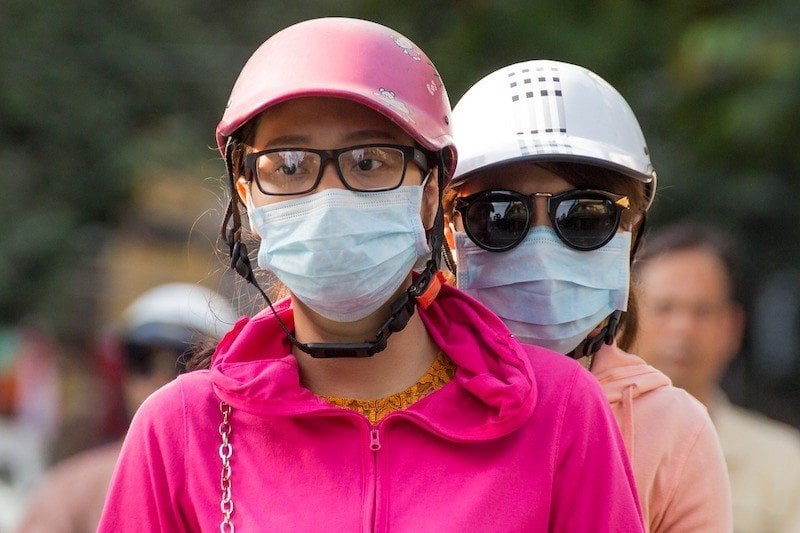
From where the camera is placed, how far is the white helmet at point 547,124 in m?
3.40

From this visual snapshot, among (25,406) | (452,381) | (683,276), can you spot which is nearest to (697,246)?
(683,276)

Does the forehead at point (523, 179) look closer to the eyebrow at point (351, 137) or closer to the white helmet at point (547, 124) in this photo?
the white helmet at point (547, 124)

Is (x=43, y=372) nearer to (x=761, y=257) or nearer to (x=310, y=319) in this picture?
(x=761, y=257)

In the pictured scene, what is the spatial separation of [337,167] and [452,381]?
0.52 meters

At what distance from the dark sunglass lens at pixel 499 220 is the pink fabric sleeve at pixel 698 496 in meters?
0.64

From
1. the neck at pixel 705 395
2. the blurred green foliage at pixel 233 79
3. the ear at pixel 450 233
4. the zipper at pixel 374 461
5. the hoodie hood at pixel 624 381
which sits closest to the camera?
the zipper at pixel 374 461

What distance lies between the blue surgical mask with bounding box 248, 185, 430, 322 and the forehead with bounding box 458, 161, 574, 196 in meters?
0.52

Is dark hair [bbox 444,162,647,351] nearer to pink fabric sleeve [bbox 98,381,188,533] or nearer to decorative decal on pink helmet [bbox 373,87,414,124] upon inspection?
decorative decal on pink helmet [bbox 373,87,414,124]

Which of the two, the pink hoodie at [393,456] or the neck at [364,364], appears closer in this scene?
the pink hoodie at [393,456]

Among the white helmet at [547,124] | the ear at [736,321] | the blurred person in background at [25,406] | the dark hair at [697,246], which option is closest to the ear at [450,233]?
the white helmet at [547,124]

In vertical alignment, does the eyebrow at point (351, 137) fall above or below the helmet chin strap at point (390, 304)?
above

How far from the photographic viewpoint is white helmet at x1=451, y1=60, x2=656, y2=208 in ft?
11.2

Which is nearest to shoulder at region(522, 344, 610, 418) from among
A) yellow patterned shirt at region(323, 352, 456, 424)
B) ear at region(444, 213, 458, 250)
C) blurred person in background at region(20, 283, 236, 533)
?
yellow patterned shirt at region(323, 352, 456, 424)

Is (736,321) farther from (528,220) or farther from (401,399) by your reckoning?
(401,399)
